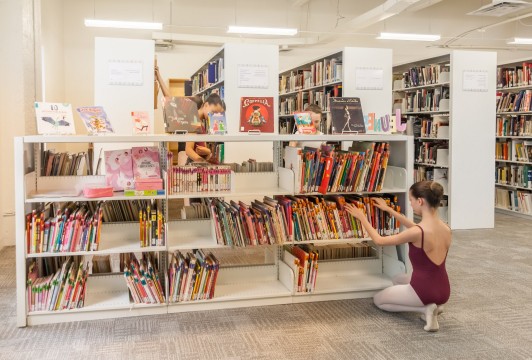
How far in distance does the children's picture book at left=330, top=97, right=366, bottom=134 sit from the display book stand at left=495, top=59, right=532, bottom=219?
504cm

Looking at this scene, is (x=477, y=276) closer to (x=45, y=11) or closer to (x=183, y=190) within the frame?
(x=183, y=190)

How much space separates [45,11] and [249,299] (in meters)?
7.50

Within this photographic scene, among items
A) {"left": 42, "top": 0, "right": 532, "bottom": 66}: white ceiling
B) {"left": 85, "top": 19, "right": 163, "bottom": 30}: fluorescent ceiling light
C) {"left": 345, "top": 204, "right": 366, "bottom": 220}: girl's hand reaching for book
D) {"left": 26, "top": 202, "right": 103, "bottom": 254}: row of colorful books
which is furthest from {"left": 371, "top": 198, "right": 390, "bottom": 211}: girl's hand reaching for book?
{"left": 42, "top": 0, "right": 532, "bottom": 66}: white ceiling

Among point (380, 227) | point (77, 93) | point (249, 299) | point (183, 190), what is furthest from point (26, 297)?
Result: point (77, 93)

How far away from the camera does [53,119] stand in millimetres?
3887

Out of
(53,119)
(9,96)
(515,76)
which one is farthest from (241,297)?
(515,76)

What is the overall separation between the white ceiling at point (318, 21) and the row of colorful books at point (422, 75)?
94.9 inches

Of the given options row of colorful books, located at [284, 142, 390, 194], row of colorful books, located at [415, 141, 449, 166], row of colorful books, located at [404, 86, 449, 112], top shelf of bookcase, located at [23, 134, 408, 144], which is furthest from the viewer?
row of colorful books, located at [404, 86, 449, 112]

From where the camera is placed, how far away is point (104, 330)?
3.73 m

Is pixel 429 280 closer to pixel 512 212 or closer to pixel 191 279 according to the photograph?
pixel 191 279

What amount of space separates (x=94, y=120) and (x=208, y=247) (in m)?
1.22

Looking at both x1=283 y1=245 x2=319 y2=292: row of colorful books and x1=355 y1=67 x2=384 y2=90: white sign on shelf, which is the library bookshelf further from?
x1=283 y1=245 x2=319 y2=292: row of colorful books

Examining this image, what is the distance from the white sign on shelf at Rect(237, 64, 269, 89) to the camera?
696 centimetres

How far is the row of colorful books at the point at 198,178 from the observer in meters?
3.99
